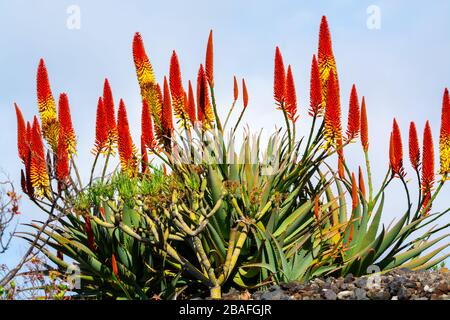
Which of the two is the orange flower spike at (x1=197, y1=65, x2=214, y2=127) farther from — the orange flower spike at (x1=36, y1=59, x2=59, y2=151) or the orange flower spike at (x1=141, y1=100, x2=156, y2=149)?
the orange flower spike at (x1=36, y1=59, x2=59, y2=151)

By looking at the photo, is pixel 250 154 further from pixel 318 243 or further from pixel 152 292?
pixel 152 292

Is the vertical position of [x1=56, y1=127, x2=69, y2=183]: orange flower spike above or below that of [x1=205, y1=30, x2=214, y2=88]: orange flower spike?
below

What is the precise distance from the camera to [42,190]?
26.4 feet

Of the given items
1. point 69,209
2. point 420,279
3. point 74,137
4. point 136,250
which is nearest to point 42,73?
point 74,137

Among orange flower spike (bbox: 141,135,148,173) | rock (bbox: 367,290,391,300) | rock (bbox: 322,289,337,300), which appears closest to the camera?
rock (bbox: 367,290,391,300)

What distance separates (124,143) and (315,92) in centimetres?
201

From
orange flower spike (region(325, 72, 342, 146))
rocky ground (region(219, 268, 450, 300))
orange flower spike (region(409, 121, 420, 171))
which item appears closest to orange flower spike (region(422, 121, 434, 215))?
orange flower spike (region(409, 121, 420, 171))

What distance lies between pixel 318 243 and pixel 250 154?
1.18 meters

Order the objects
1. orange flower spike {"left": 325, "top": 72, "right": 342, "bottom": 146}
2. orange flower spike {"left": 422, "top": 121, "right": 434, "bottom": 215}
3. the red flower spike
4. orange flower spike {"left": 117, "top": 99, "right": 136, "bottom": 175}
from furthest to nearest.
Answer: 1. orange flower spike {"left": 422, "top": 121, "right": 434, "bottom": 215}
2. orange flower spike {"left": 117, "top": 99, "right": 136, "bottom": 175}
3. orange flower spike {"left": 325, "top": 72, "right": 342, "bottom": 146}
4. the red flower spike

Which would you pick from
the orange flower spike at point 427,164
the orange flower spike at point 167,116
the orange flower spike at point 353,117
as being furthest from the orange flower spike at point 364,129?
the orange flower spike at point 167,116

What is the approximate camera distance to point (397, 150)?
321 inches

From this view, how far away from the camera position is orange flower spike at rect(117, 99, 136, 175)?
789 cm

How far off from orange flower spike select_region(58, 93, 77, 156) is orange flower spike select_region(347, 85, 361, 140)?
113 inches

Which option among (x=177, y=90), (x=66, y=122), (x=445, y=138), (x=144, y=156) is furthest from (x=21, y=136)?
(x=445, y=138)
